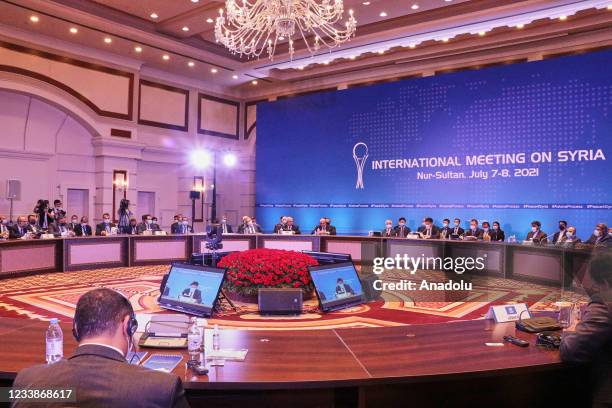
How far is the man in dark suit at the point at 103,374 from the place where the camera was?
4.20 feet

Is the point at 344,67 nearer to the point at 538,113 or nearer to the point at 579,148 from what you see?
the point at 538,113

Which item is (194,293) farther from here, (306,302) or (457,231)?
(457,231)

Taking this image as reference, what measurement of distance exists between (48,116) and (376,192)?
25.9 feet

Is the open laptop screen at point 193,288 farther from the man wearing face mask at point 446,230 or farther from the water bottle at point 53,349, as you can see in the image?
the man wearing face mask at point 446,230

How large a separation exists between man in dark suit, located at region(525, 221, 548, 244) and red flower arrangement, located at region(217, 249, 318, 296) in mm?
5538

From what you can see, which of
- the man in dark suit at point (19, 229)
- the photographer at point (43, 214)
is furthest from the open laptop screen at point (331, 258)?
the photographer at point (43, 214)

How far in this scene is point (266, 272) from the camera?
5.42 meters

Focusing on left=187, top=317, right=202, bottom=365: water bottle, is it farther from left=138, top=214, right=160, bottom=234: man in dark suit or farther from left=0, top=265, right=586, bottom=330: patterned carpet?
left=138, top=214, right=160, bottom=234: man in dark suit

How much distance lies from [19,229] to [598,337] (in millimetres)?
9487

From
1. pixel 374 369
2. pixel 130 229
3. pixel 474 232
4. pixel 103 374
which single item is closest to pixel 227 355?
pixel 374 369

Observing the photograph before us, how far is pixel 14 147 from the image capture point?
36.0 feet

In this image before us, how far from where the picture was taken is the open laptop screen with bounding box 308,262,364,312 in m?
4.73

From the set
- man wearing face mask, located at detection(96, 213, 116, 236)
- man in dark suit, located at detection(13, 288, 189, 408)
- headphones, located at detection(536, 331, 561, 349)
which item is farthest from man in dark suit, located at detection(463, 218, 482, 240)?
man in dark suit, located at detection(13, 288, 189, 408)

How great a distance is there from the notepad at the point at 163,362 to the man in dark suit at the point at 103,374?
26.9 inches
